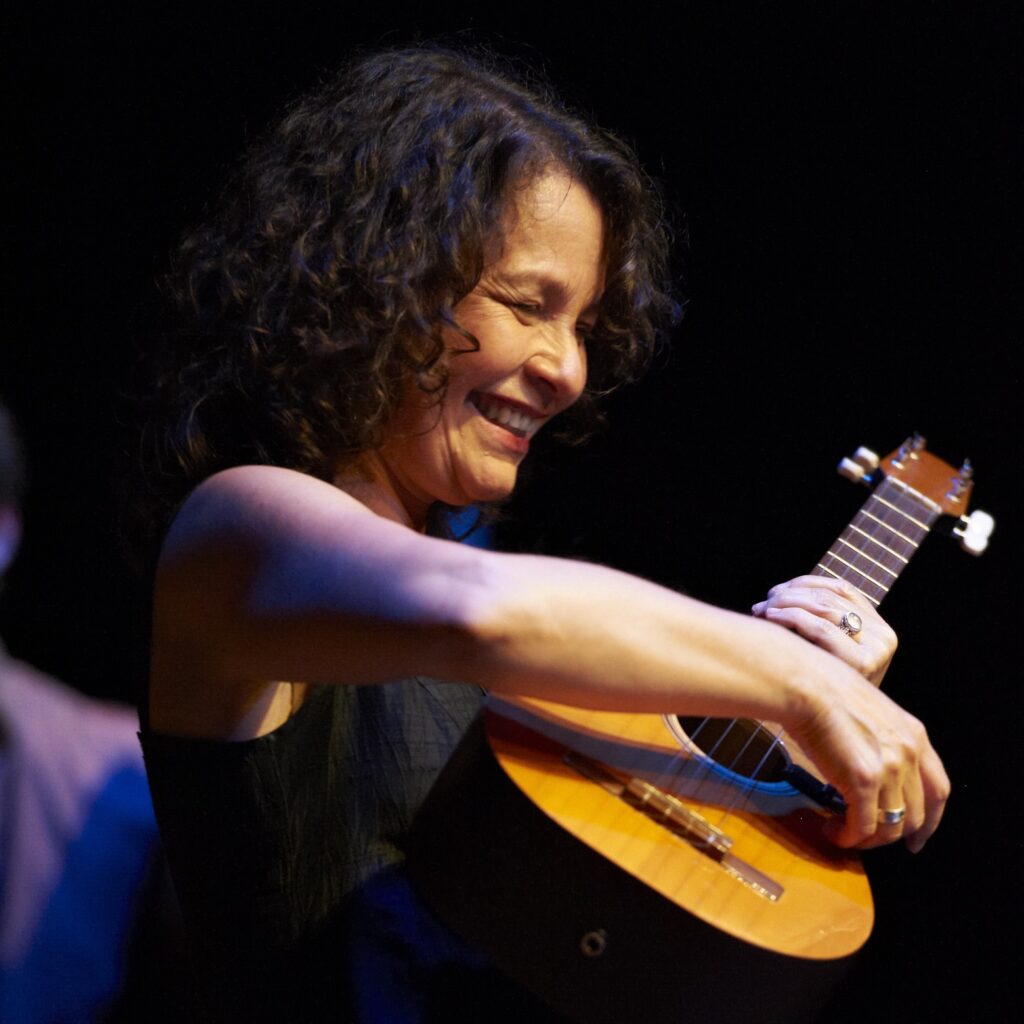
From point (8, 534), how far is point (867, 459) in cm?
143

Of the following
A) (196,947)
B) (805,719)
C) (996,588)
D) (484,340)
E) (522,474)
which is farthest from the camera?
(522,474)

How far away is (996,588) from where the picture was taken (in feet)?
6.96

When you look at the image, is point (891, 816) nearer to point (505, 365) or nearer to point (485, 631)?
point (485, 631)

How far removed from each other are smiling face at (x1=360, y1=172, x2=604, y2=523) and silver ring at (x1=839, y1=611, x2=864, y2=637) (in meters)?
0.54

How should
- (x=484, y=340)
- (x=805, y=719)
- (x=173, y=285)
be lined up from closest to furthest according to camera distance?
(x=805, y=719)
(x=484, y=340)
(x=173, y=285)

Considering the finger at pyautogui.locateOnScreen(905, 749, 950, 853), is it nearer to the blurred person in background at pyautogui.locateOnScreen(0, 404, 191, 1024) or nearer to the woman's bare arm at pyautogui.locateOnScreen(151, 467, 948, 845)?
the woman's bare arm at pyautogui.locateOnScreen(151, 467, 948, 845)

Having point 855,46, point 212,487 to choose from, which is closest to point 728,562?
point 855,46

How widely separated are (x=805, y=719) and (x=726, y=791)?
184 mm

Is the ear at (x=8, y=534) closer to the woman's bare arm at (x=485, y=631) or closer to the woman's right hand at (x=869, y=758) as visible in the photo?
the woman's bare arm at (x=485, y=631)

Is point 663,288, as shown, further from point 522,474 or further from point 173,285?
point 173,285

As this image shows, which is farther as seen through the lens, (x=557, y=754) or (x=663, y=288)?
(x=663, y=288)

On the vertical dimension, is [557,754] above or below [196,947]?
above

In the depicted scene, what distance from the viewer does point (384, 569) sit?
103 cm

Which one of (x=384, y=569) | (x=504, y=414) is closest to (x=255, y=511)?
(x=384, y=569)
